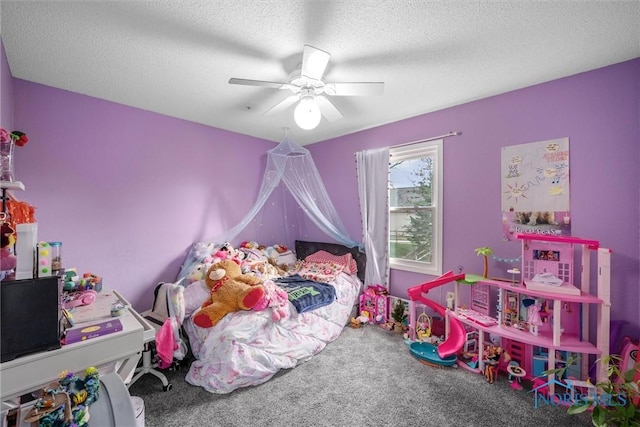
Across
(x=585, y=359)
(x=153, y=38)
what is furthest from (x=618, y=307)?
(x=153, y=38)

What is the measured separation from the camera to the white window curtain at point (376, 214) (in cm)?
353

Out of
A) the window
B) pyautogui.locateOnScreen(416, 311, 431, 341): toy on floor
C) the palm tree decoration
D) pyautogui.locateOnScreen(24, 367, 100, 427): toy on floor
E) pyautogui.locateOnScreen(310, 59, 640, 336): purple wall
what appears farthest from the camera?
the window

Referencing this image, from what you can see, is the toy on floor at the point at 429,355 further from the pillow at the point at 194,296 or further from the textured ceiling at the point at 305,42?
the textured ceiling at the point at 305,42

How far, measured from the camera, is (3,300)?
1133 mm

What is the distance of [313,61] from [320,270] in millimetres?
2618

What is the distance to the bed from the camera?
2186 millimetres

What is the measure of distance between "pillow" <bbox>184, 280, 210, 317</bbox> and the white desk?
2.55 feet

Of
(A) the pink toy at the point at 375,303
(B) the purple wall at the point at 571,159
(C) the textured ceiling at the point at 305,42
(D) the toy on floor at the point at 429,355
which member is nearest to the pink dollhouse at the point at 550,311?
(D) the toy on floor at the point at 429,355

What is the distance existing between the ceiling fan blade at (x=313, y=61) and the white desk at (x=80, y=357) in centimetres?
196

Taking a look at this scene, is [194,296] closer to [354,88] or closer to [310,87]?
[310,87]

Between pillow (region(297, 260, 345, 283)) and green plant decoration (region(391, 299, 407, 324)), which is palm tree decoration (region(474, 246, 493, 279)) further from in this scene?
pillow (region(297, 260, 345, 283))

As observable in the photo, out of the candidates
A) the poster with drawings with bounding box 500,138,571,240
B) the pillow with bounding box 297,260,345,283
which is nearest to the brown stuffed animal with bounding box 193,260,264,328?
the pillow with bounding box 297,260,345,283

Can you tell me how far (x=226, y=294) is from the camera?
97.7 inches

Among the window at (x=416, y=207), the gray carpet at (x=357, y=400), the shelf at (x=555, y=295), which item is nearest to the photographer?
the gray carpet at (x=357, y=400)
